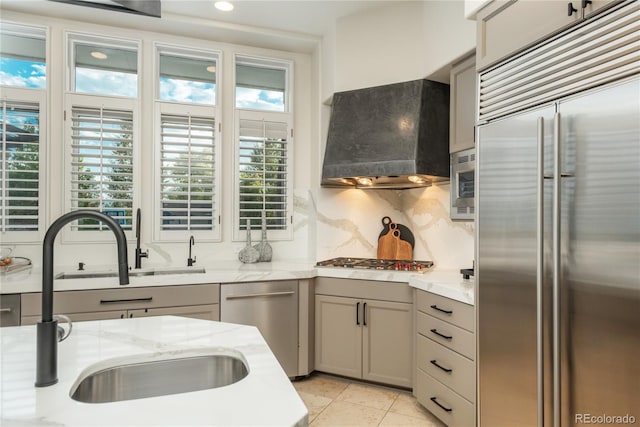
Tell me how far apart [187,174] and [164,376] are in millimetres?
2441

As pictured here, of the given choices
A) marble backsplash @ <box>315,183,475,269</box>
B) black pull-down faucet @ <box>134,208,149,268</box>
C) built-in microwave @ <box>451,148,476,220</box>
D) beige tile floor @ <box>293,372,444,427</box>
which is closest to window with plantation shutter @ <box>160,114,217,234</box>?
black pull-down faucet @ <box>134,208,149,268</box>

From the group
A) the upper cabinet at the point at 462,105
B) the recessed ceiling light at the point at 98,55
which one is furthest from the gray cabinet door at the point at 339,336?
the recessed ceiling light at the point at 98,55

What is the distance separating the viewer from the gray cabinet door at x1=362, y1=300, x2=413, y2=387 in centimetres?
273

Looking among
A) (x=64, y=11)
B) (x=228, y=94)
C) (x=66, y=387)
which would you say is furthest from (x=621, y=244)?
(x=64, y=11)

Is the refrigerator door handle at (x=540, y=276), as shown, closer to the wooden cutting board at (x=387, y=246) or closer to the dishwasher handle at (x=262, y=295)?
the dishwasher handle at (x=262, y=295)

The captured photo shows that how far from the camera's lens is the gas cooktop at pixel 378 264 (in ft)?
9.53

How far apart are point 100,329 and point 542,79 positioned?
198cm

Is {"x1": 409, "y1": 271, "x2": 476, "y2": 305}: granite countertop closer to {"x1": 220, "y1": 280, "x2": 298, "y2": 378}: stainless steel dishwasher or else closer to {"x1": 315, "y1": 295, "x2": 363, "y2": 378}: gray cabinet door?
{"x1": 315, "y1": 295, "x2": 363, "y2": 378}: gray cabinet door

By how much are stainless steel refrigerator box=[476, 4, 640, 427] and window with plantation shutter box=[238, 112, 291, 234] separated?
2.08 meters

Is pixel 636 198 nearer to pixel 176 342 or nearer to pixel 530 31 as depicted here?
pixel 530 31

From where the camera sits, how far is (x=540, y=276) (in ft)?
5.14

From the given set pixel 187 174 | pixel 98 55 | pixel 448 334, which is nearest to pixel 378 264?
pixel 448 334

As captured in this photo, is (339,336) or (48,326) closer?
(48,326)

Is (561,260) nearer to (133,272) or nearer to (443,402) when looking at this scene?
(443,402)
